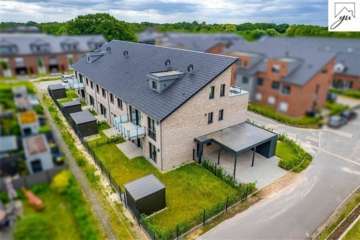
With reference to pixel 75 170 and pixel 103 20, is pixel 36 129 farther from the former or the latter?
pixel 103 20

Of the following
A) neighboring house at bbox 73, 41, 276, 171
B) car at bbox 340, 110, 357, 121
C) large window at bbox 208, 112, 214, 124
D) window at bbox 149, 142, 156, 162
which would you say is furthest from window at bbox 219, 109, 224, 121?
car at bbox 340, 110, 357, 121

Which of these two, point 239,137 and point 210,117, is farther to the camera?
point 210,117

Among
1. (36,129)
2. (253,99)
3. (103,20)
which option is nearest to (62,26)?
(36,129)

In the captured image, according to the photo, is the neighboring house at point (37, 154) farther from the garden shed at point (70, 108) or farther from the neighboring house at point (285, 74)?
the garden shed at point (70, 108)

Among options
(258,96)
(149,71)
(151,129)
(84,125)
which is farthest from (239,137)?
(84,125)

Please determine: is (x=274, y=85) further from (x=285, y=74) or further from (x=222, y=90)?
(x=222, y=90)

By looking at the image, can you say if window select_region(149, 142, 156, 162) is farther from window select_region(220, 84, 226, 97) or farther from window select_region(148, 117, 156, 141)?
window select_region(220, 84, 226, 97)
